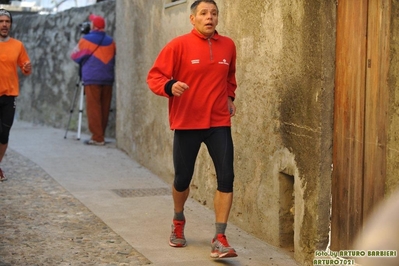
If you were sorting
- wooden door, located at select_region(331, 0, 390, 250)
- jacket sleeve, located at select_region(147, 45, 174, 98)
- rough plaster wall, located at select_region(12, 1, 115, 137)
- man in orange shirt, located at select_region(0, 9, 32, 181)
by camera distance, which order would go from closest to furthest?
wooden door, located at select_region(331, 0, 390, 250) → jacket sleeve, located at select_region(147, 45, 174, 98) → man in orange shirt, located at select_region(0, 9, 32, 181) → rough plaster wall, located at select_region(12, 1, 115, 137)

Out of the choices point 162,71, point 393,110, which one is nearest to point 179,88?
point 162,71

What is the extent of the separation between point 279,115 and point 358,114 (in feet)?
3.24

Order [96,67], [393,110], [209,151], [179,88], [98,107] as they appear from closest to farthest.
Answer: [393,110] < [179,88] < [209,151] < [96,67] < [98,107]

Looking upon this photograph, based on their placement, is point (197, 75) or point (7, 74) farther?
point (7, 74)

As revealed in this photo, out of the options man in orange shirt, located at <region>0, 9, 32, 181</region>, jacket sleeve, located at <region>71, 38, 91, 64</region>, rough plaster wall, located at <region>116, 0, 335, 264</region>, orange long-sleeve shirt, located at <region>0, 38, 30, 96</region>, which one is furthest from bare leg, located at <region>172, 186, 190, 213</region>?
jacket sleeve, located at <region>71, 38, 91, 64</region>

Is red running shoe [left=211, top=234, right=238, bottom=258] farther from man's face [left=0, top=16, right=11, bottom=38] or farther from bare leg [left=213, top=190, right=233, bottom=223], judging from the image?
man's face [left=0, top=16, right=11, bottom=38]

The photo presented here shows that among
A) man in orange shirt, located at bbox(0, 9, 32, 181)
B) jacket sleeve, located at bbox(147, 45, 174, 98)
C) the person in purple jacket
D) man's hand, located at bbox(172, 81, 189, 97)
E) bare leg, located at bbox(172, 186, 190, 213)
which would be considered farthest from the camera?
the person in purple jacket

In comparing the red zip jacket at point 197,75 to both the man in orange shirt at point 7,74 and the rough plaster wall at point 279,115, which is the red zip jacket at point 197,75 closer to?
the rough plaster wall at point 279,115

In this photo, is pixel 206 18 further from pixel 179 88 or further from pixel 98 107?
pixel 98 107

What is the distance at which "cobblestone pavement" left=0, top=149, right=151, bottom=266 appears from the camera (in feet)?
19.4

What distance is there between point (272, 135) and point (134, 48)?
14.6 ft

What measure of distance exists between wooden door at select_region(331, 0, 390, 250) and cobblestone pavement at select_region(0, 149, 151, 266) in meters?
1.44

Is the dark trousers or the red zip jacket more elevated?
the red zip jacket

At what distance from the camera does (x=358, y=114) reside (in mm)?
5395
